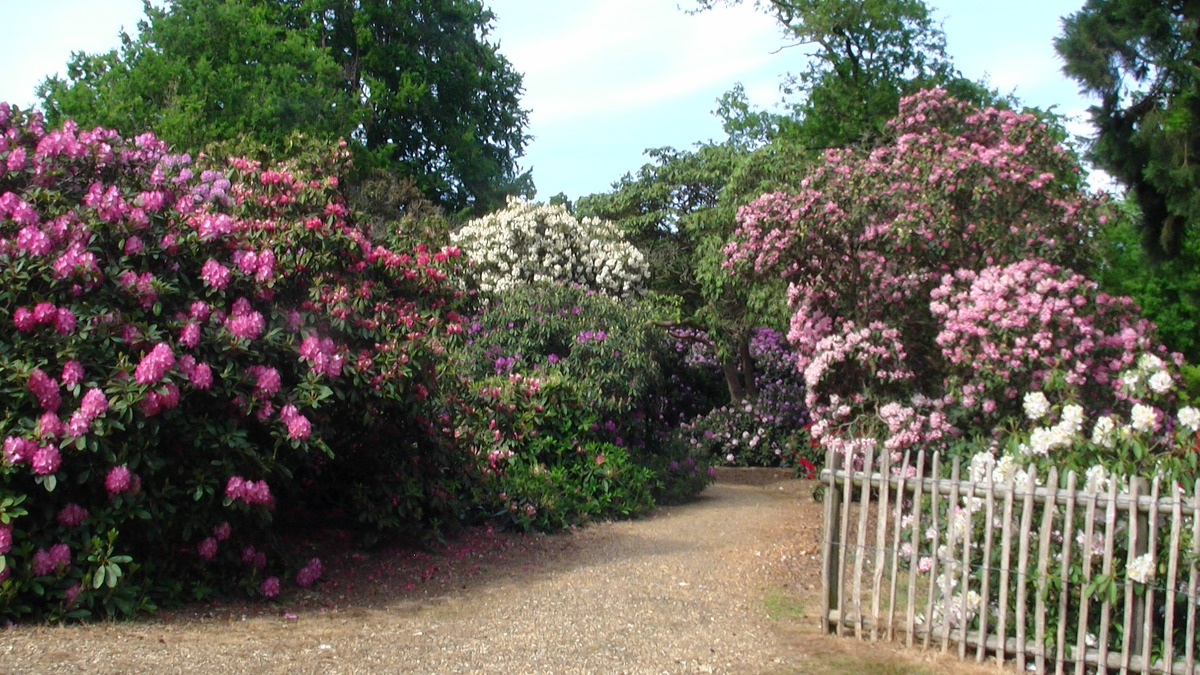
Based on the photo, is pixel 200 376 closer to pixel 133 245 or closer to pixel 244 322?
pixel 244 322

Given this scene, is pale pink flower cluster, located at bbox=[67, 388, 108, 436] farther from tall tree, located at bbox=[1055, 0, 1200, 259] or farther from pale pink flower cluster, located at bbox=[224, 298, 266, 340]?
tall tree, located at bbox=[1055, 0, 1200, 259]

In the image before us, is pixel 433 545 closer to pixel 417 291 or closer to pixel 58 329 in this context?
pixel 417 291

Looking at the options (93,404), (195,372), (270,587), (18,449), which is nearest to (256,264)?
(195,372)

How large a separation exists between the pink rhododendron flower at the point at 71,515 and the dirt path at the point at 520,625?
55 centimetres

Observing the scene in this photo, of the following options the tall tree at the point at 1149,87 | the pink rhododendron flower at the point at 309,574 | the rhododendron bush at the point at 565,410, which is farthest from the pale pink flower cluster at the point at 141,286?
the tall tree at the point at 1149,87

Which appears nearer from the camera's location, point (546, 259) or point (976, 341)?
point (976, 341)

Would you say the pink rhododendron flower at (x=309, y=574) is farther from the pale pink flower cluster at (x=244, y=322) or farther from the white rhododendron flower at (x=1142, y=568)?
the white rhododendron flower at (x=1142, y=568)

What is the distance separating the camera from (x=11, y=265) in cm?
541

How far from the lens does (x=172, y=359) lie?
5.30m

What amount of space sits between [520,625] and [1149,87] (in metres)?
8.49

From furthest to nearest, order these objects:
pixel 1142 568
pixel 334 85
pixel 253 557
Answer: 1. pixel 334 85
2. pixel 253 557
3. pixel 1142 568

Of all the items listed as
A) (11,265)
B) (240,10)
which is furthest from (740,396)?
(240,10)

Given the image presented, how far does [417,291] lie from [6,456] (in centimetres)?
309

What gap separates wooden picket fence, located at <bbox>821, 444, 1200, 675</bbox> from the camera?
4.55m
